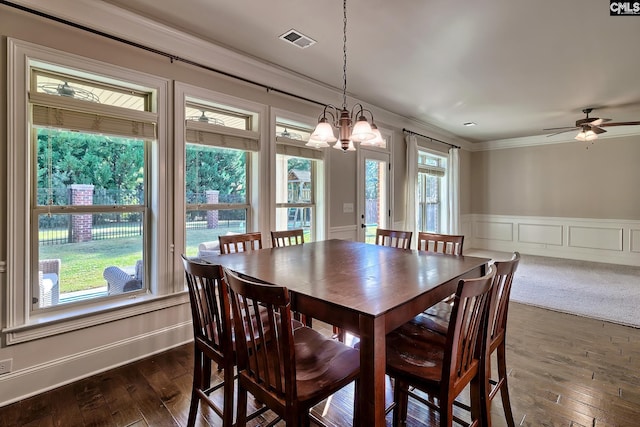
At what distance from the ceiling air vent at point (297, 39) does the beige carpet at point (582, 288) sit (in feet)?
12.8

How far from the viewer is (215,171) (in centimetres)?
313

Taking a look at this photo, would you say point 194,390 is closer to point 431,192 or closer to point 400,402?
point 400,402

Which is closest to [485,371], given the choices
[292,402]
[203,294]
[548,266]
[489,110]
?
[292,402]

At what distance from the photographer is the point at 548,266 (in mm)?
5883

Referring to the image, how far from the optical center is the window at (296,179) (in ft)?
12.2

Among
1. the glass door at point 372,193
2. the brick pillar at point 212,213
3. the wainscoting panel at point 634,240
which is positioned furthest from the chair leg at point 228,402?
the wainscoting panel at point 634,240

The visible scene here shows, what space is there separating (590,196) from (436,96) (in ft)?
15.4

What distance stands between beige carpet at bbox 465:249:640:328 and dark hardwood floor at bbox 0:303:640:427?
33.8 inches

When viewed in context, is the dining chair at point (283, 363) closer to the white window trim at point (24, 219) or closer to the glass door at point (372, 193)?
the white window trim at point (24, 219)

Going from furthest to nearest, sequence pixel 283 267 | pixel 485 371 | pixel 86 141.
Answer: pixel 86 141 < pixel 283 267 < pixel 485 371

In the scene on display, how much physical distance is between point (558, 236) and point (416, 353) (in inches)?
281

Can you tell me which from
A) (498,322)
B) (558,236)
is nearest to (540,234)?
(558,236)

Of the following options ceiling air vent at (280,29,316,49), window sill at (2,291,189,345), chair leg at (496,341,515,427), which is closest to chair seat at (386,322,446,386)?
chair leg at (496,341,515,427)

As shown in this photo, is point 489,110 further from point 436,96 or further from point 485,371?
point 485,371
